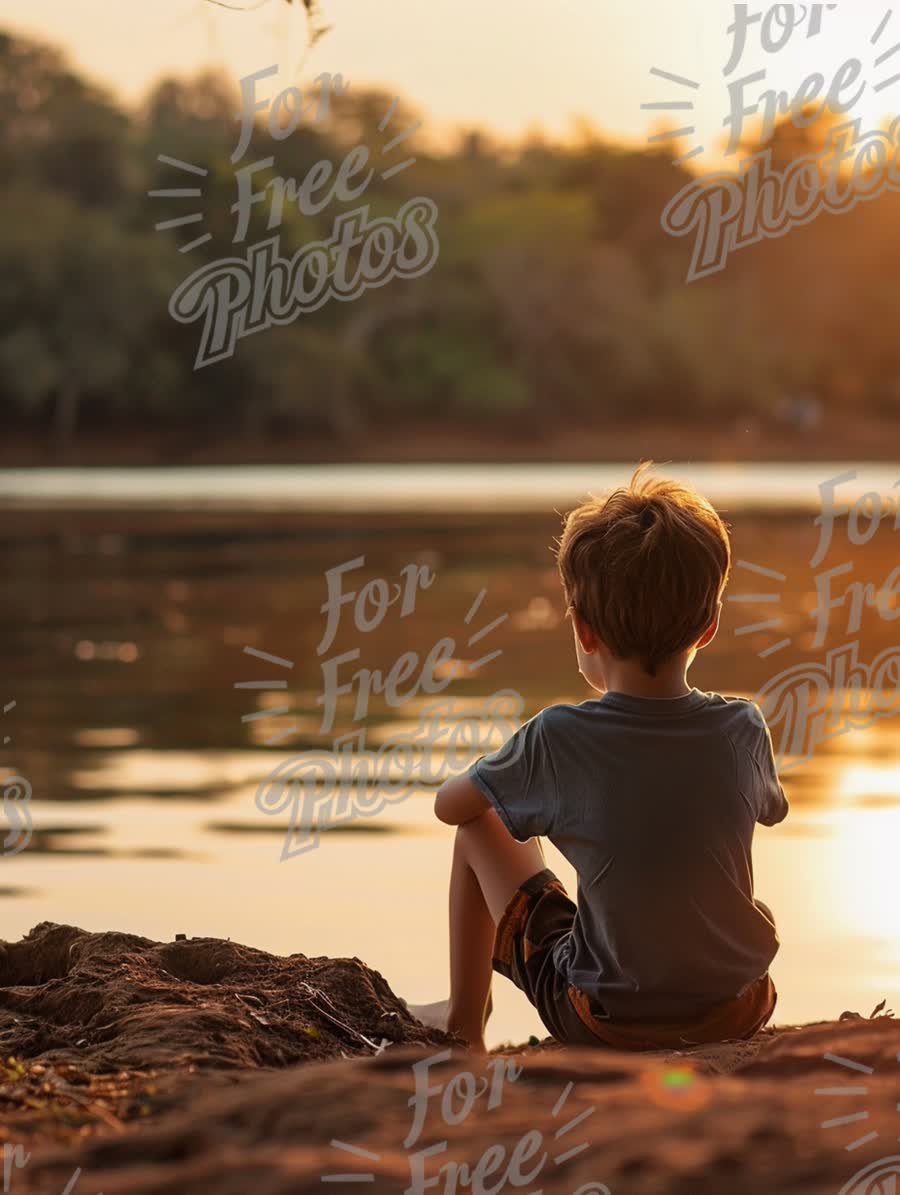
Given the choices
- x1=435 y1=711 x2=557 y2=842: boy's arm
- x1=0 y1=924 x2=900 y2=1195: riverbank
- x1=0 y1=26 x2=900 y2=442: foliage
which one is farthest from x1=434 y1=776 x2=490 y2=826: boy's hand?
x1=0 y1=26 x2=900 y2=442: foliage

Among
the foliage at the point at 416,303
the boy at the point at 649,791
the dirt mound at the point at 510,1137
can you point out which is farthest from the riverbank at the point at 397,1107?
the foliage at the point at 416,303

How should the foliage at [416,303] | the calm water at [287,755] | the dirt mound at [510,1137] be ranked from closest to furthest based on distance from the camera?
the dirt mound at [510,1137], the calm water at [287,755], the foliage at [416,303]

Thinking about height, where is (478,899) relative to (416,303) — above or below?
below

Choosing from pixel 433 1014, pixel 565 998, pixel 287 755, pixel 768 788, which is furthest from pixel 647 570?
pixel 287 755

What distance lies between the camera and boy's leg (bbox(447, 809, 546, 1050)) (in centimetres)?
366

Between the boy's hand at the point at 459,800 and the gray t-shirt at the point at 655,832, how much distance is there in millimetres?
83

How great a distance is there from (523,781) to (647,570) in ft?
1.34

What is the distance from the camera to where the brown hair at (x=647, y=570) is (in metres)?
3.32

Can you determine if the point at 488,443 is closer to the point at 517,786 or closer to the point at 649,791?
the point at 517,786

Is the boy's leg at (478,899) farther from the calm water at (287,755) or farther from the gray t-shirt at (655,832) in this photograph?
Result: the calm water at (287,755)

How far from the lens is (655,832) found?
3338 millimetres

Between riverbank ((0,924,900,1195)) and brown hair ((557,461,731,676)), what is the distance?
649 millimetres

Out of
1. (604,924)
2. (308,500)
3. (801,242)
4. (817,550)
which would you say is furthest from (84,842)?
(801,242)

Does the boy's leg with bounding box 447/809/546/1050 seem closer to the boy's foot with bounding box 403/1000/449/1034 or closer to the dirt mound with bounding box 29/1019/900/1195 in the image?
the boy's foot with bounding box 403/1000/449/1034
